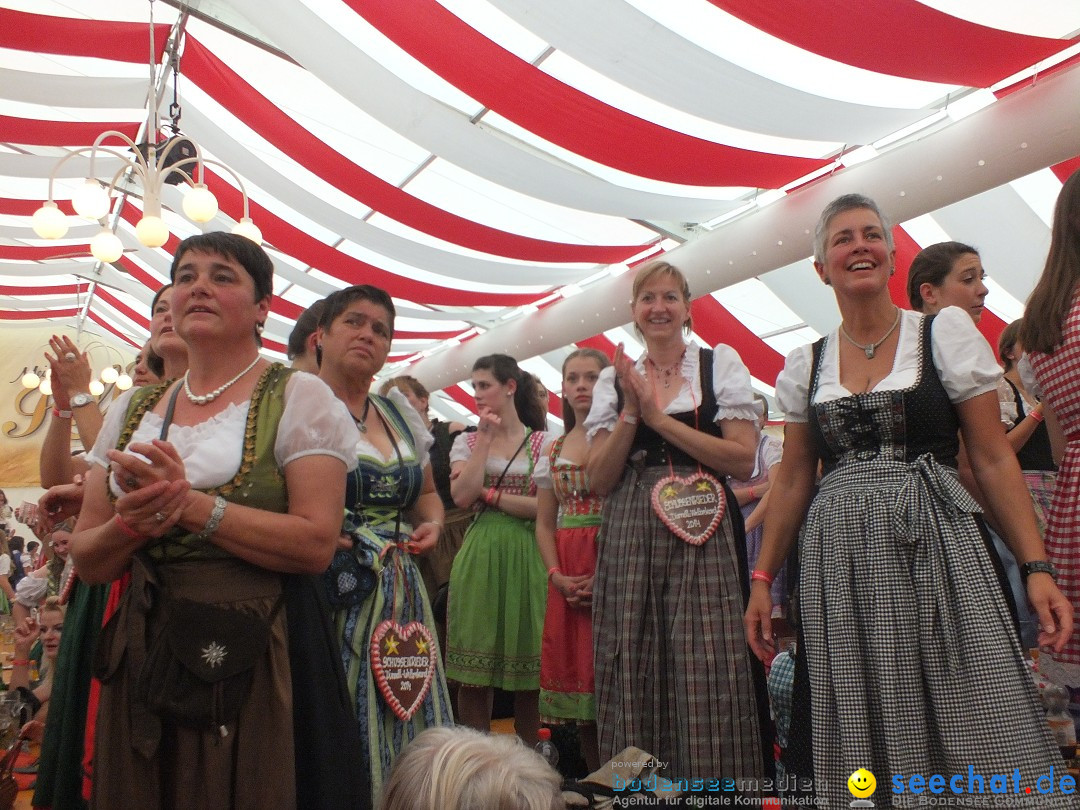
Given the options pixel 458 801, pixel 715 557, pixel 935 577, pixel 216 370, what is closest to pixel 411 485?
pixel 216 370

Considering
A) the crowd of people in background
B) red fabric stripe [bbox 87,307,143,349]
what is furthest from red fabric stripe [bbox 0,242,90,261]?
the crowd of people in background

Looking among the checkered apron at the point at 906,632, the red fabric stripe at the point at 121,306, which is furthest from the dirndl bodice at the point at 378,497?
the red fabric stripe at the point at 121,306

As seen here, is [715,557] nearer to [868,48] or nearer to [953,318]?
[953,318]

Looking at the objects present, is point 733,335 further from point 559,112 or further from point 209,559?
point 209,559

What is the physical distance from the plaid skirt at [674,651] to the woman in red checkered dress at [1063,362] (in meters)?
0.63

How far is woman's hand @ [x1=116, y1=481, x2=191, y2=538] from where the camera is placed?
3.74 ft

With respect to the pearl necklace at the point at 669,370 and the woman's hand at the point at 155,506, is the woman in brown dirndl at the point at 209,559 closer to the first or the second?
the woman's hand at the point at 155,506

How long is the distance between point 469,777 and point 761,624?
0.78 meters

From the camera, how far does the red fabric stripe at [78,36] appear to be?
5695 millimetres

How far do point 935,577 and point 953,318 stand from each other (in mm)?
486

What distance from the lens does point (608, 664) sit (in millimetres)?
1919

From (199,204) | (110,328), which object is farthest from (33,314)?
(199,204)

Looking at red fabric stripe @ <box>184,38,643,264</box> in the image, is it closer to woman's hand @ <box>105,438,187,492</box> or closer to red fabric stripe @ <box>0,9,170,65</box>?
red fabric stripe @ <box>0,9,170,65</box>

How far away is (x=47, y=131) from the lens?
745cm
